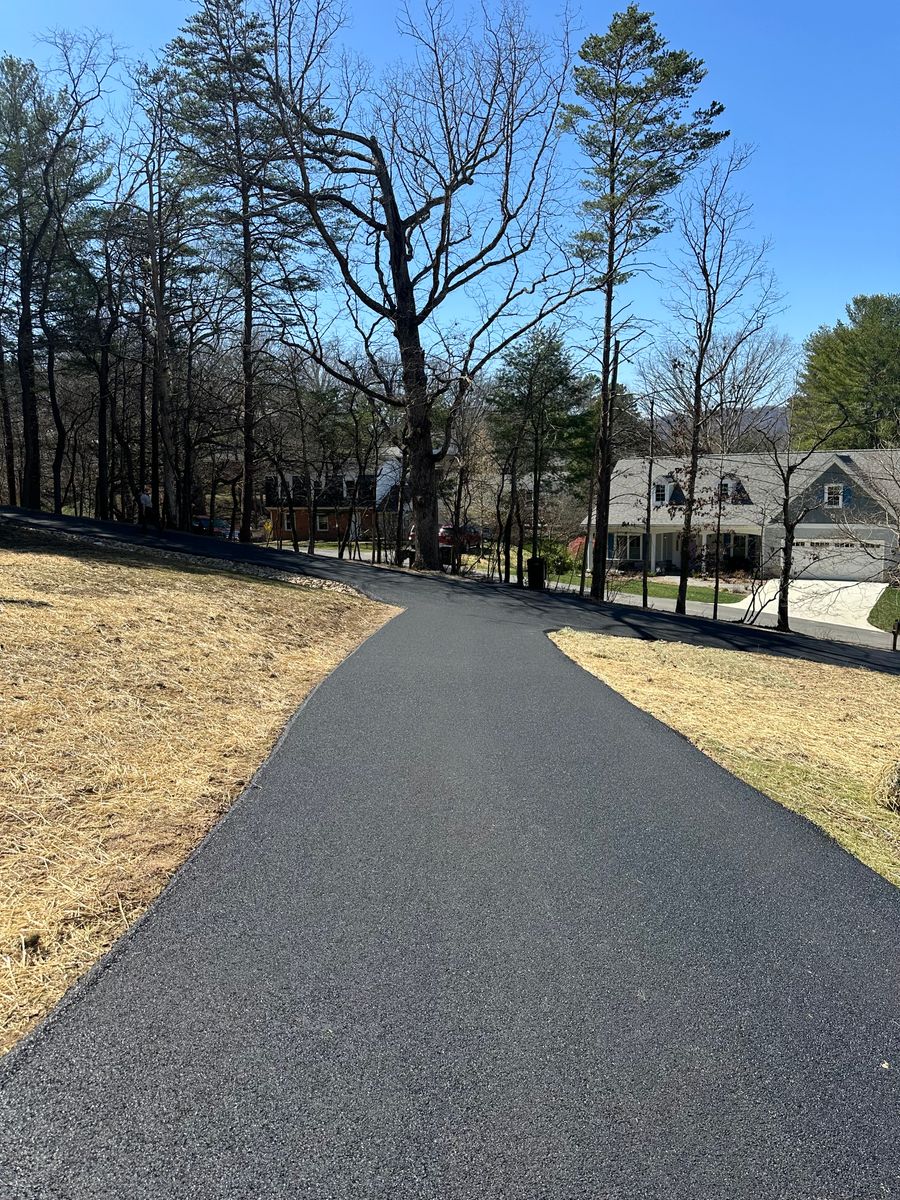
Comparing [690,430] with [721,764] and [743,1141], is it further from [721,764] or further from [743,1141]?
[743,1141]

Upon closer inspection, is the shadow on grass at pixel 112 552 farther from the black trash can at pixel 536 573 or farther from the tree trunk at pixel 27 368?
the tree trunk at pixel 27 368

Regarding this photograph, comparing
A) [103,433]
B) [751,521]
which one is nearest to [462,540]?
[103,433]

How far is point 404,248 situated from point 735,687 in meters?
19.2

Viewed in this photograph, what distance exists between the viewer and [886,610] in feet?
111

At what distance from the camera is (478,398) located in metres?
36.7

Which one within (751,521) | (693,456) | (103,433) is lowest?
(751,521)

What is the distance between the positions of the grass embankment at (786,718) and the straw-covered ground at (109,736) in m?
3.70

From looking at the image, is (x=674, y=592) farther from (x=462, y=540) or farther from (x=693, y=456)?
(x=693, y=456)

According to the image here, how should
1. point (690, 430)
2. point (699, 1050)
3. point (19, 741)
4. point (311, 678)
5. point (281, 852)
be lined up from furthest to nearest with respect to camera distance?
point (690, 430) < point (311, 678) < point (19, 741) < point (281, 852) < point (699, 1050)

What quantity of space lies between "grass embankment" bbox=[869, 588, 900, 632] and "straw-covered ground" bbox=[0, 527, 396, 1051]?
2723cm

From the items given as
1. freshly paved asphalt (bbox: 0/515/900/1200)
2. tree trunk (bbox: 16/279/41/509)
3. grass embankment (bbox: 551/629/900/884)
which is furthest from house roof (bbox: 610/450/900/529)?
freshly paved asphalt (bbox: 0/515/900/1200)

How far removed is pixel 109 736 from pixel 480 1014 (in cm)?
378

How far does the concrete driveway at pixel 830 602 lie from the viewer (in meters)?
33.8

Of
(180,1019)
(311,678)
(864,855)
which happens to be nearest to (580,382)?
(311,678)
